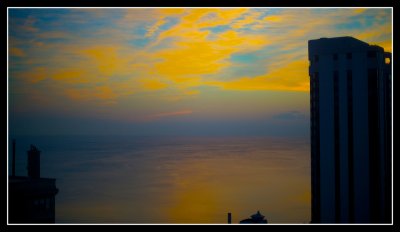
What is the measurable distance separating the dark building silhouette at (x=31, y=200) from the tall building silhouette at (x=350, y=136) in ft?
71.9

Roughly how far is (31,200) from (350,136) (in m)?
24.9

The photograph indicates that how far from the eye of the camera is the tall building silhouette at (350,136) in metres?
33.2

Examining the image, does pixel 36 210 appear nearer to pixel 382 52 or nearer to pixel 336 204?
pixel 336 204

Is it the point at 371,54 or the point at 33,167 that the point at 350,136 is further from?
the point at 33,167

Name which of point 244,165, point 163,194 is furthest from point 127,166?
point 163,194

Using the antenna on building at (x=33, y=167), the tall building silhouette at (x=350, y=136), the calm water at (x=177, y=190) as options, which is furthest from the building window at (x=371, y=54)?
the antenna on building at (x=33, y=167)

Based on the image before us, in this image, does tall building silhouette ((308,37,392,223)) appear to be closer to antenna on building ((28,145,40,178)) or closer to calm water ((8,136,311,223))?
calm water ((8,136,311,223))

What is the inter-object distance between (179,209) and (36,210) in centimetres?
2836

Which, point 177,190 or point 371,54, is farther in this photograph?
point 177,190

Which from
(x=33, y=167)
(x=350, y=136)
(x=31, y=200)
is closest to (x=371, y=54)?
(x=350, y=136)

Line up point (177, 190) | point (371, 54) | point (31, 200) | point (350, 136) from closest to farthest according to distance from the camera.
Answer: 1. point (31, 200)
2. point (350, 136)
3. point (371, 54)
4. point (177, 190)

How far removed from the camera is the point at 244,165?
8288cm

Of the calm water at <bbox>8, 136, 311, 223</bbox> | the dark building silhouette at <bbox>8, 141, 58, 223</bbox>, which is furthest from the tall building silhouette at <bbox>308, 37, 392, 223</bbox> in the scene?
the dark building silhouette at <bbox>8, 141, 58, 223</bbox>

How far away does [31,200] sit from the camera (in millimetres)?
17812
